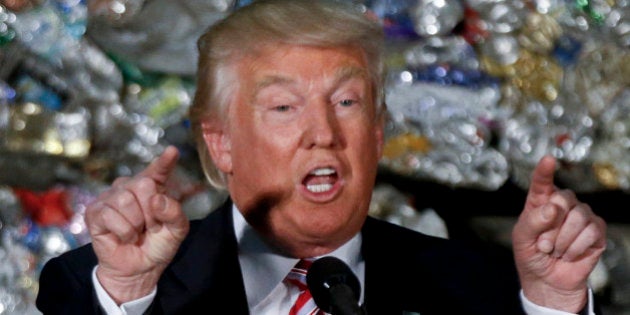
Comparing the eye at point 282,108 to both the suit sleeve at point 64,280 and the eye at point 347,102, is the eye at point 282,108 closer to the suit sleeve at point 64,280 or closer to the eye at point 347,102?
the eye at point 347,102

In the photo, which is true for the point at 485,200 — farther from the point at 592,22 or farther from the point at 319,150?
the point at 319,150

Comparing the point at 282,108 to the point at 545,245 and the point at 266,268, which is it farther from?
the point at 545,245

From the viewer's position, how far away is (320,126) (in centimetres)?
160

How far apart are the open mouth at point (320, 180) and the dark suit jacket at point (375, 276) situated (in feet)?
0.39

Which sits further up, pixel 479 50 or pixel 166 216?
pixel 166 216

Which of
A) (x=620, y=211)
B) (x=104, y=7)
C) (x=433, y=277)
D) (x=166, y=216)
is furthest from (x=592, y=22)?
(x=166, y=216)

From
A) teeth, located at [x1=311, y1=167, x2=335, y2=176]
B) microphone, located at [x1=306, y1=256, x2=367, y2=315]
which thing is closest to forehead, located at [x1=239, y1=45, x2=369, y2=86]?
teeth, located at [x1=311, y1=167, x2=335, y2=176]

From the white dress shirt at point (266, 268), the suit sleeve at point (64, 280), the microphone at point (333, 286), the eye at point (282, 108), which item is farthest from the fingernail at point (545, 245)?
the suit sleeve at point (64, 280)

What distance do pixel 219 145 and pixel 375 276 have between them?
25 centimetres

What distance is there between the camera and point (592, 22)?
2762 mm

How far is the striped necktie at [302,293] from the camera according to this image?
5.26ft

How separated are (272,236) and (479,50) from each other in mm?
1134

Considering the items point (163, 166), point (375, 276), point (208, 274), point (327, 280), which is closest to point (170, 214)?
point (163, 166)

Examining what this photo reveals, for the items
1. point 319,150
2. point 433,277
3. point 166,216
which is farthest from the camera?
point 433,277
